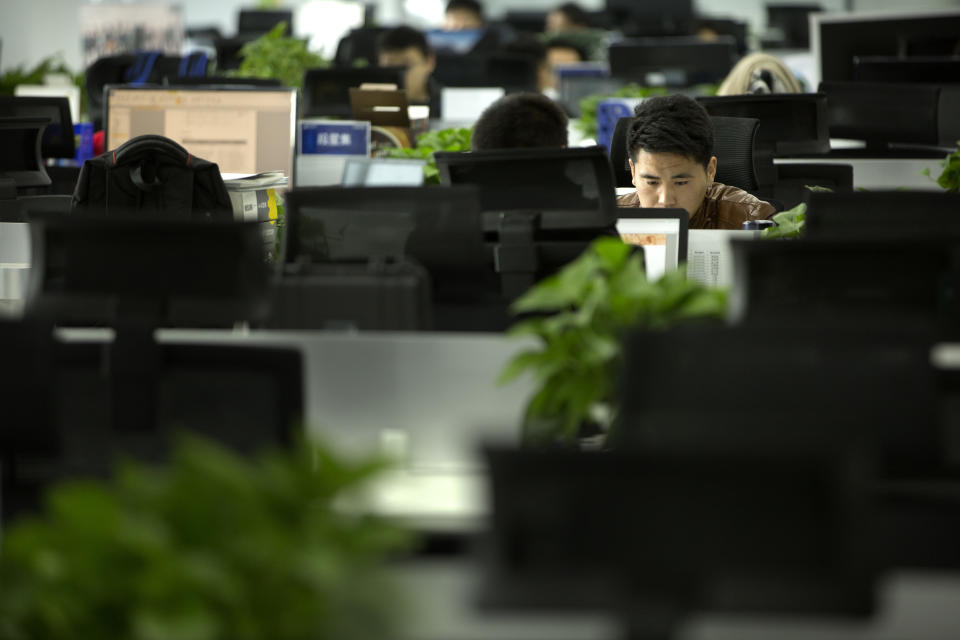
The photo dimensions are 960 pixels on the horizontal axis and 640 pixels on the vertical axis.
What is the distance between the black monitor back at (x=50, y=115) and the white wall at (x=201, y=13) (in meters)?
4.34

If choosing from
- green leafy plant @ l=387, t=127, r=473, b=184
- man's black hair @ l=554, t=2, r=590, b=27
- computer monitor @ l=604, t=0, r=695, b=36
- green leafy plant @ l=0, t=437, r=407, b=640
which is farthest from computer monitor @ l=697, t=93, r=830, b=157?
computer monitor @ l=604, t=0, r=695, b=36

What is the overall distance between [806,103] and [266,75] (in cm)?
276

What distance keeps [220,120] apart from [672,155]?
67.5 inches

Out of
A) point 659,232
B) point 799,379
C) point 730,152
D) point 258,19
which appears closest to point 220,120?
point 730,152

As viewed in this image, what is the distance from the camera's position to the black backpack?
330 cm

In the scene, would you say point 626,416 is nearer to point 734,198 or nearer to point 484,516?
point 484,516

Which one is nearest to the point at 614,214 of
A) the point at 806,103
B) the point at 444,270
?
the point at 444,270

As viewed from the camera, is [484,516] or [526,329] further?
[526,329]

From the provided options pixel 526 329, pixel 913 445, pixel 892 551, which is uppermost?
pixel 526 329

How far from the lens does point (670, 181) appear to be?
11.0 ft

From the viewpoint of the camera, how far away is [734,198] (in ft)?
11.4

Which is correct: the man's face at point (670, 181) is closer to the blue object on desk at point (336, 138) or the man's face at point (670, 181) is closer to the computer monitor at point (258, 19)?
the blue object on desk at point (336, 138)

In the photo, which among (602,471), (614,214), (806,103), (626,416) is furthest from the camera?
(806,103)

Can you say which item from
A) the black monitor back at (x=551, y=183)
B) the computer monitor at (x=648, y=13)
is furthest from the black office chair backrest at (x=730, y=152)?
the computer monitor at (x=648, y=13)
